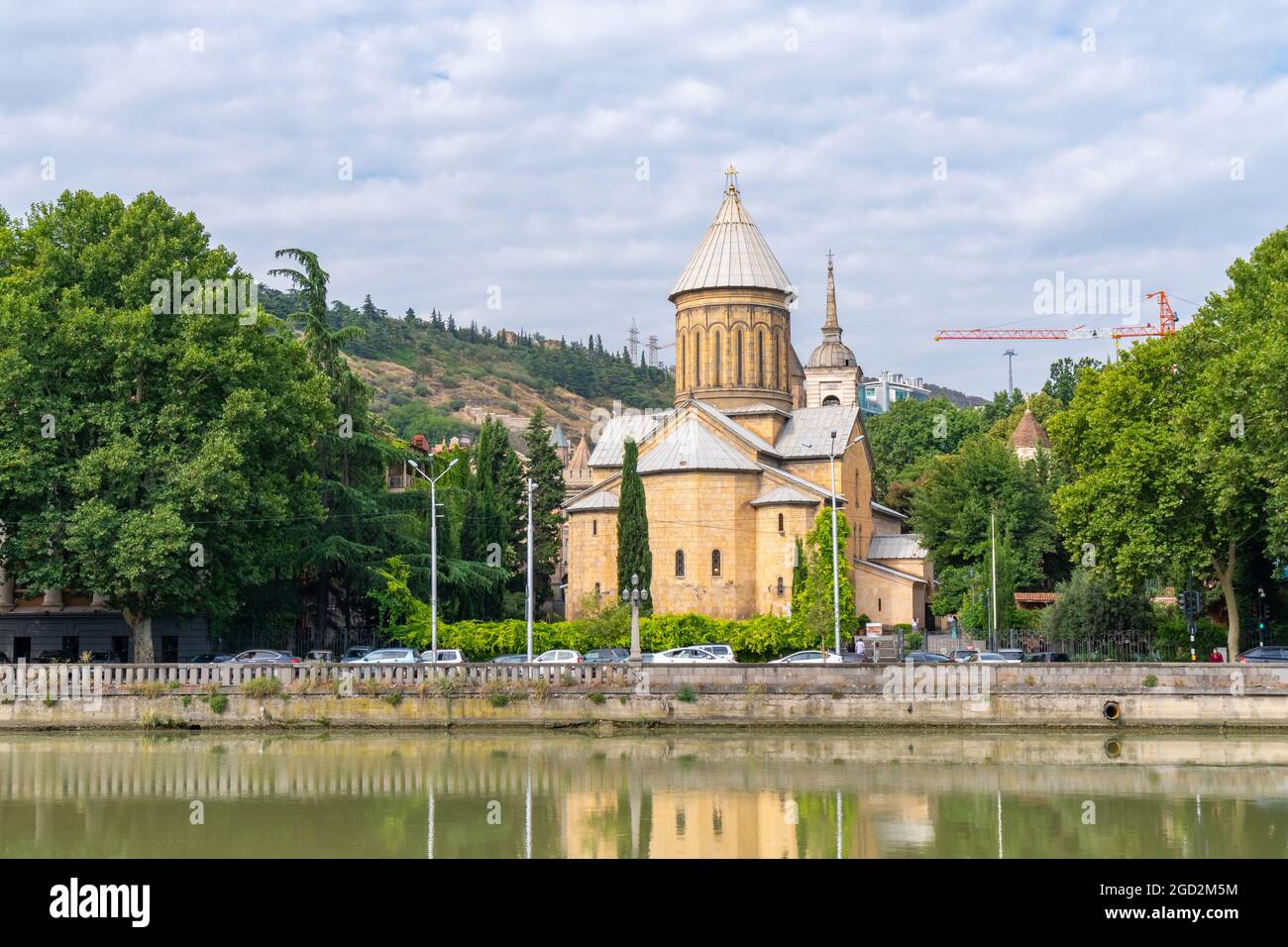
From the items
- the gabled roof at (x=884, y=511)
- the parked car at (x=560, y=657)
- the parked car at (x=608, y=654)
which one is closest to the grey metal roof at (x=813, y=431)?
the gabled roof at (x=884, y=511)

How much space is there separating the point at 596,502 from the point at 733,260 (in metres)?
12.1

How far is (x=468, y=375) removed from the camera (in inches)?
6969

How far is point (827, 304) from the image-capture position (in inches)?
3489

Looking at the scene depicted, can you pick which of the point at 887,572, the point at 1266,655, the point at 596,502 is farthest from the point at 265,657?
the point at 1266,655

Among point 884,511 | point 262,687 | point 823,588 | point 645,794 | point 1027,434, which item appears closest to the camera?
point 645,794

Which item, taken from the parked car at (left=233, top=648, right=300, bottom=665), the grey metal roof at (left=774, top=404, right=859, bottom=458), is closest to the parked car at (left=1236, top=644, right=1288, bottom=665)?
the grey metal roof at (left=774, top=404, right=859, bottom=458)

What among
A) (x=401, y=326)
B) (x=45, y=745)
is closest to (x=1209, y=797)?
(x=45, y=745)

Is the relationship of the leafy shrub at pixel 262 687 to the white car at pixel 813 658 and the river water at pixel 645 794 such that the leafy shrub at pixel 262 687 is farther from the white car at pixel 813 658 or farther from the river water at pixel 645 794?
the white car at pixel 813 658

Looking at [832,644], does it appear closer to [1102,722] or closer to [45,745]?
[1102,722]

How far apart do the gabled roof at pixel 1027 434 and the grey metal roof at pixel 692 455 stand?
39.1 m

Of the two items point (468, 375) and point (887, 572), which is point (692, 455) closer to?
point (887, 572)

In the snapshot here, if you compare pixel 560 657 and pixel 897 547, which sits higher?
pixel 897 547

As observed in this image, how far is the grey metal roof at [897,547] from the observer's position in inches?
2114

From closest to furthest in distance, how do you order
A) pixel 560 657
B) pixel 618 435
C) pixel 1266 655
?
pixel 1266 655
pixel 560 657
pixel 618 435
